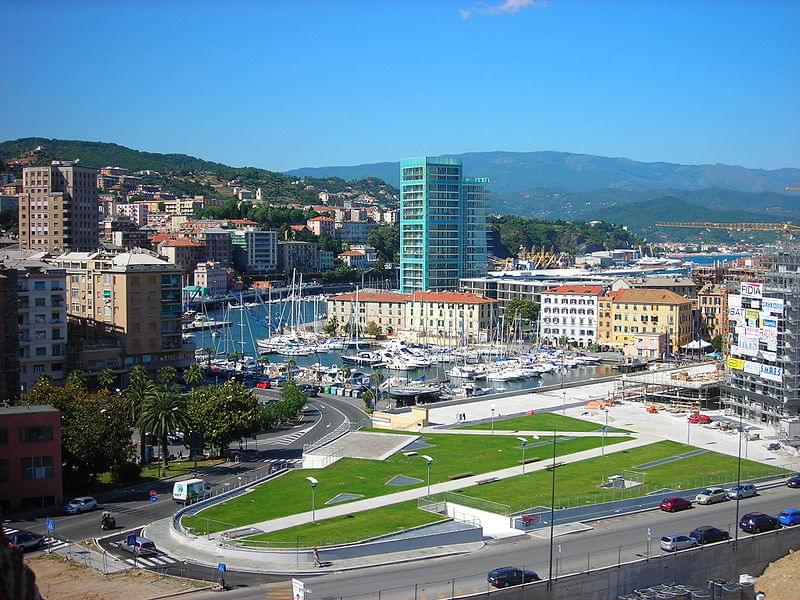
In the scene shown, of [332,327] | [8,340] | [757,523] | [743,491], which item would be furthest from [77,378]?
[332,327]

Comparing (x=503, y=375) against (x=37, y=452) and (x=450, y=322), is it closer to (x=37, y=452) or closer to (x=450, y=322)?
(x=450, y=322)

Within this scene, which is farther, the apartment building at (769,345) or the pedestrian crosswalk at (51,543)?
the apartment building at (769,345)

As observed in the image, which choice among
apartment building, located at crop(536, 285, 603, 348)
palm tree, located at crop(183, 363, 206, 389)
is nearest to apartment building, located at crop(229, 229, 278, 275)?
apartment building, located at crop(536, 285, 603, 348)

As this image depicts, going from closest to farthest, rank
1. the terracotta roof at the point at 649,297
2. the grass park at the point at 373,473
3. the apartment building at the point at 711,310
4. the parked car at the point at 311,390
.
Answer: the grass park at the point at 373,473 → the parked car at the point at 311,390 → the terracotta roof at the point at 649,297 → the apartment building at the point at 711,310

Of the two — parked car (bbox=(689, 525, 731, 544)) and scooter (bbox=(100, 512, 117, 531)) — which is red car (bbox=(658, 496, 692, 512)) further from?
scooter (bbox=(100, 512, 117, 531))

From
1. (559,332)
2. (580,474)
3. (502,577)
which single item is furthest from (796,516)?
(559,332)

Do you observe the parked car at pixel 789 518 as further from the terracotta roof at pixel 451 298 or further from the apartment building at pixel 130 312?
the terracotta roof at pixel 451 298

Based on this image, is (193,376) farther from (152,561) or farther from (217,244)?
(217,244)

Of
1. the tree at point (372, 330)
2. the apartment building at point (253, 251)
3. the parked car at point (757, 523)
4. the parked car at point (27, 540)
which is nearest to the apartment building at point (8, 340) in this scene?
the parked car at point (27, 540)
